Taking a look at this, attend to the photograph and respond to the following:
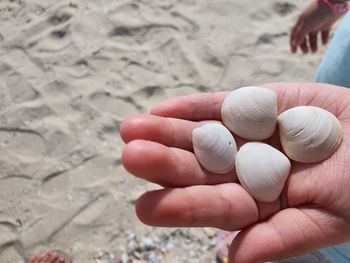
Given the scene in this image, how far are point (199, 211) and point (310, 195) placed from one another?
0.79 feet

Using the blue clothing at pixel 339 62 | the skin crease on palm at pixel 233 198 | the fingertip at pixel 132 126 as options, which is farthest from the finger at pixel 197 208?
the blue clothing at pixel 339 62

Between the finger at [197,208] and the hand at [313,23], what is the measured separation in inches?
37.8

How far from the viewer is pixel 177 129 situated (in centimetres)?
106

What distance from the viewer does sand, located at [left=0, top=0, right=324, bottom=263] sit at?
160 cm

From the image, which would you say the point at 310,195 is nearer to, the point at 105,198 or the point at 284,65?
the point at 105,198

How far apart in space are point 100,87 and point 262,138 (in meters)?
1.09

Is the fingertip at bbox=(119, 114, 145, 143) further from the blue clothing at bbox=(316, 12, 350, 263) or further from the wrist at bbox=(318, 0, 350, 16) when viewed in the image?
the wrist at bbox=(318, 0, 350, 16)

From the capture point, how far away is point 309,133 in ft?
3.53

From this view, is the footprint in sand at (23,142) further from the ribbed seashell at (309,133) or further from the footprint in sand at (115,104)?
the ribbed seashell at (309,133)

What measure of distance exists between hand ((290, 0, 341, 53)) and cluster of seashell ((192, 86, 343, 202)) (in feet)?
2.29

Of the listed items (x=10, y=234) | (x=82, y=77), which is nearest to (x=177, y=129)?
(x=10, y=234)

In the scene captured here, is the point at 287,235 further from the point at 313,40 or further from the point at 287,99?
the point at 313,40

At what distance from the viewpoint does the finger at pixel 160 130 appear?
97 cm

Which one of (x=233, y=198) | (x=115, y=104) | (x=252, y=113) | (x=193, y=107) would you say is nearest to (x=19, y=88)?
(x=115, y=104)
